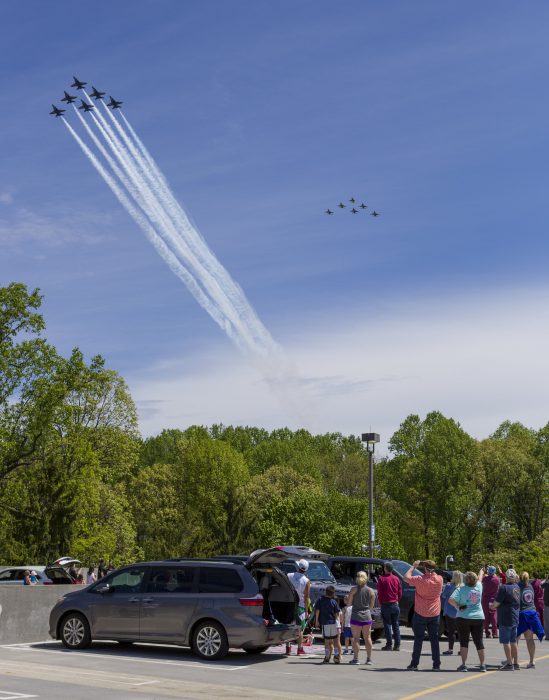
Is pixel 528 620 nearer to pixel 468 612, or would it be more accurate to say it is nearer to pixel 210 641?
pixel 468 612

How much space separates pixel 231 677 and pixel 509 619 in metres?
4.94

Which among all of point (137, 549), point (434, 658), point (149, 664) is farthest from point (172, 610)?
point (137, 549)

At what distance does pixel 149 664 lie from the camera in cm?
1509

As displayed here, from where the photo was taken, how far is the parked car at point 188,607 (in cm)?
1547

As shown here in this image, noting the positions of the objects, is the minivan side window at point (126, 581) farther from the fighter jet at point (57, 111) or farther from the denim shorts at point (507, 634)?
the fighter jet at point (57, 111)

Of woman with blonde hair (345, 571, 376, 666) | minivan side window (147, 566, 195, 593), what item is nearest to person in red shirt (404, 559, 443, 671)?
woman with blonde hair (345, 571, 376, 666)

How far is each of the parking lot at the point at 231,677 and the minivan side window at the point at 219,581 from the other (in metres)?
1.20

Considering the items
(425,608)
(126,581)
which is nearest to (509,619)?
(425,608)

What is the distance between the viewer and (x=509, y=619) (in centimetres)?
1552

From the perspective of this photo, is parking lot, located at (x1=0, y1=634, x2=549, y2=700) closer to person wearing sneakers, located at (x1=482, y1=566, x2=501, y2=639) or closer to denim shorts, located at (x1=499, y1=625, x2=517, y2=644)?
denim shorts, located at (x1=499, y1=625, x2=517, y2=644)

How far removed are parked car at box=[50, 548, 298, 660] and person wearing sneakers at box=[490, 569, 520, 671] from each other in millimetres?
3605

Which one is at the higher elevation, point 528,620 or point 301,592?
point 301,592

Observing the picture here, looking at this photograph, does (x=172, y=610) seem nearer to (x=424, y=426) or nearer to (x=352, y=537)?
(x=352, y=537)

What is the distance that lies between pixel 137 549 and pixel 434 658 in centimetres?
4603
